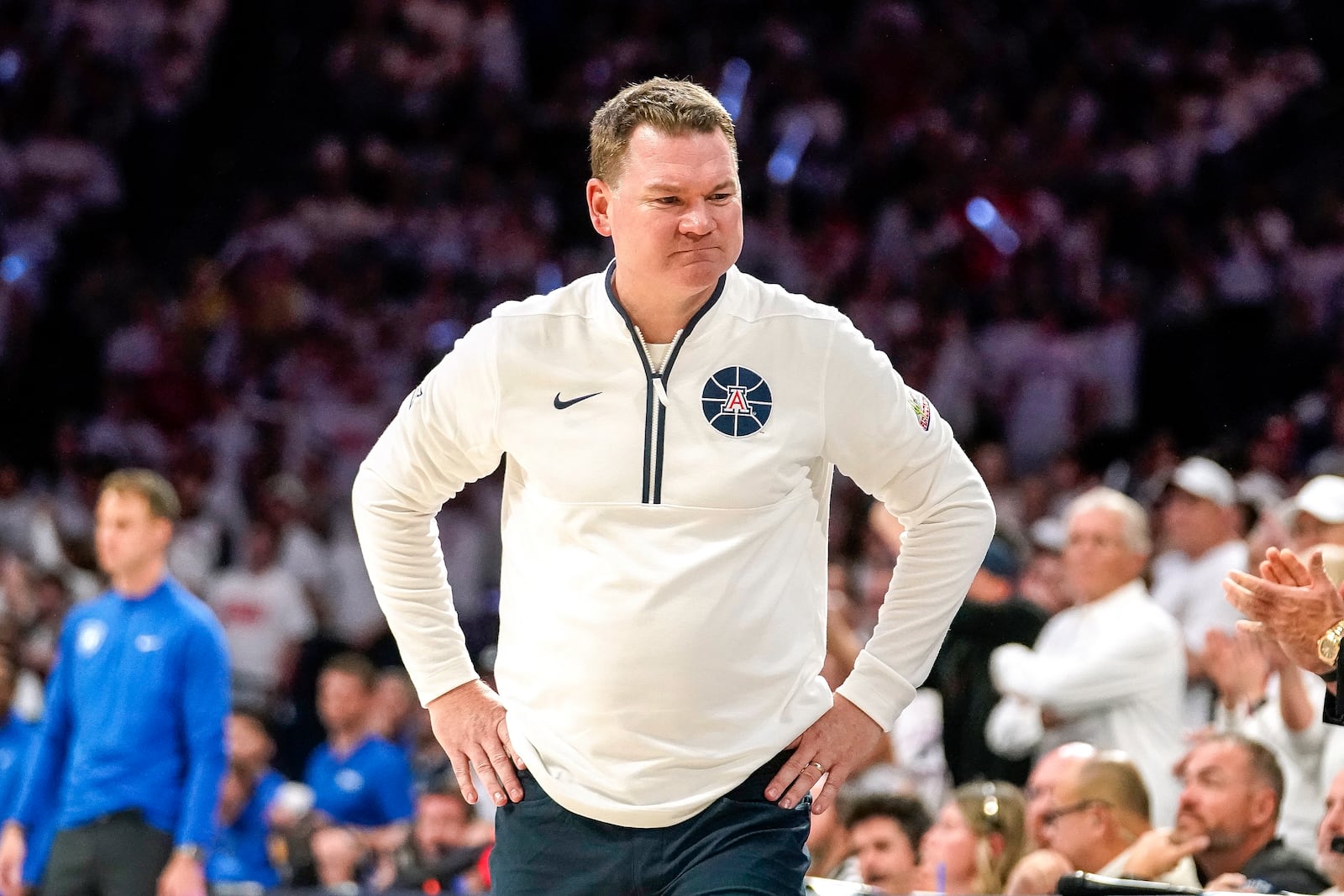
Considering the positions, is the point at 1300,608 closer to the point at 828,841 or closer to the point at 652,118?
the point at 652,118

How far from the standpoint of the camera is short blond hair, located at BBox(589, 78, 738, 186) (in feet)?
9.36

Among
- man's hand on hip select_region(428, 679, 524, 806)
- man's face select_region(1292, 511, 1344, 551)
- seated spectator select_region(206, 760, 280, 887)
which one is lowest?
seated spectator select_region(206, 760, 280, 887)

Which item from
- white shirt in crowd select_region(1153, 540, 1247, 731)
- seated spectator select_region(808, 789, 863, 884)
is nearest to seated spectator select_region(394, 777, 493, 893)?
seated spectator select_region(808, 789, 863, 884)

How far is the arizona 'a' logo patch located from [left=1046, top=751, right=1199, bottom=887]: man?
2390 mm

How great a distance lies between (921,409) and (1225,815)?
217cm

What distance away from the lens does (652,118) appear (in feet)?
9.39

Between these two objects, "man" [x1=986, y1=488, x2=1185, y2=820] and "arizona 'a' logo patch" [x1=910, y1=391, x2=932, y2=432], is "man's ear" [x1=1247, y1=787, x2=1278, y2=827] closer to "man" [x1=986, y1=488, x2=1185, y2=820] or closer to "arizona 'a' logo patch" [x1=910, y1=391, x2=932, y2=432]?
"man" [x1=986, y1=488, x2=1185, y2=820]

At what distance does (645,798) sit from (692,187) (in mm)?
954

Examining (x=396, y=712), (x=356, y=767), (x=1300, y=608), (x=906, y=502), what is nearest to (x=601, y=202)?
(x=906, y=502)

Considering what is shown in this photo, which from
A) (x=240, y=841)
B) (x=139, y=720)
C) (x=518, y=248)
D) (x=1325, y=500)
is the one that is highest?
(x=518, y=248)

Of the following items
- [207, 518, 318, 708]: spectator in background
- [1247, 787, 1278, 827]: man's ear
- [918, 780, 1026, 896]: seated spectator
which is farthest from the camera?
[207, 518, 318, 708]: spectator in background

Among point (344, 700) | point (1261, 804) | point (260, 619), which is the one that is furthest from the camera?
point (260, 619)

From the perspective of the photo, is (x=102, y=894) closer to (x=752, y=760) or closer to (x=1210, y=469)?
(x=752, y=760)

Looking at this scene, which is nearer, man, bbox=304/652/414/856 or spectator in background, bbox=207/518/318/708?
man, bbox=304/652/414/856
